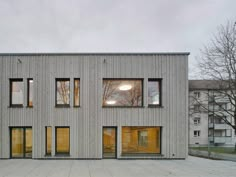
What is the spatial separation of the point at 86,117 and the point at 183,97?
20.7 feet

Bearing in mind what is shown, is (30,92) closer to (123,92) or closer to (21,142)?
(21,142)

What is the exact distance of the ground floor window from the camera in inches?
481

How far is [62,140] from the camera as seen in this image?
1228cm

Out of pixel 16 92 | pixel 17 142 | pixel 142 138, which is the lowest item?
pixel 17 142

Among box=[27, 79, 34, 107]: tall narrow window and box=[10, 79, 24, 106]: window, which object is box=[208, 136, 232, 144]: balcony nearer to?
box=[27, 79, 34, 107]: tall narrow window

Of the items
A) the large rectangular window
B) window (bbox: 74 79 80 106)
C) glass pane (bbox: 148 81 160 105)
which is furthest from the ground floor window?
glass pane (bbox: 148 81 160 105)

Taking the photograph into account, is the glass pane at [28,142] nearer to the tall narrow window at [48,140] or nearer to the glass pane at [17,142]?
the glass pane at [17,142]

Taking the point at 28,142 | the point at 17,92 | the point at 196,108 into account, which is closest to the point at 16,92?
the point at 17,92

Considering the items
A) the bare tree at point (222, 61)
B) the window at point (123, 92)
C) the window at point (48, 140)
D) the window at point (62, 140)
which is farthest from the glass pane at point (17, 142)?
the bare tree at point (222, 61)

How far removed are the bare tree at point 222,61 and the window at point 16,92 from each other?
14.5 meters

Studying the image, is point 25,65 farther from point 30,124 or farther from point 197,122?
point 197,122

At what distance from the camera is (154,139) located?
12.6 m

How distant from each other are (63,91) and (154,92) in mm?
5925

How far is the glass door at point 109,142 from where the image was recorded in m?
12.3
